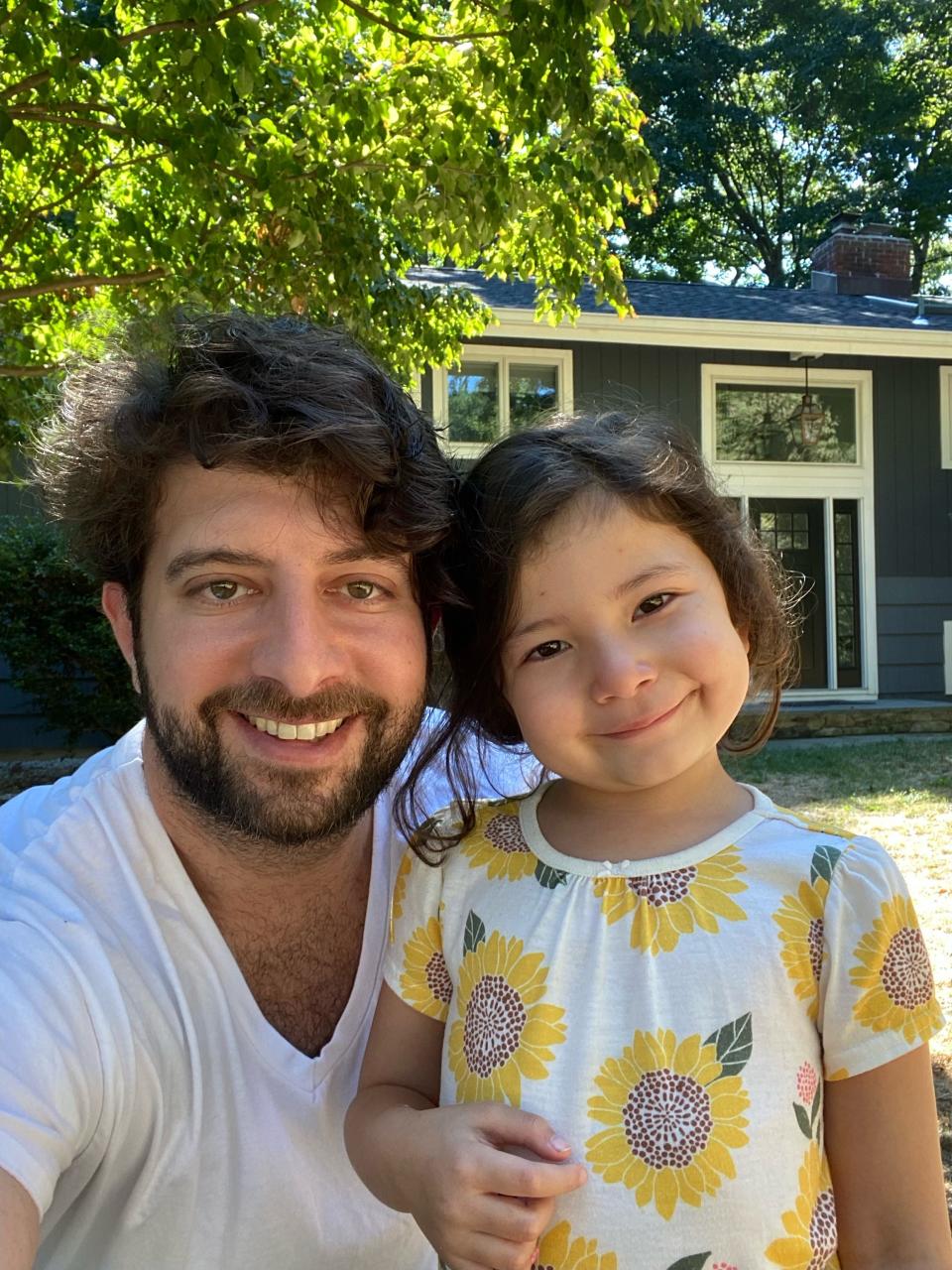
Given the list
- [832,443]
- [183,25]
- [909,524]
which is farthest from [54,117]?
[909,524]

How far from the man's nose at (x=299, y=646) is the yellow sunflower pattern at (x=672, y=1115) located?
72 cm

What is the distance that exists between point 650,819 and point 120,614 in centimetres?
113

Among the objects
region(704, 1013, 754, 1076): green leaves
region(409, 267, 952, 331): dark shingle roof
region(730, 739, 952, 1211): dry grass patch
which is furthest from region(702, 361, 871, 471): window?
region(704, 1013, 754, 1076): green leaves

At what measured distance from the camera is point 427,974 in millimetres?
1586

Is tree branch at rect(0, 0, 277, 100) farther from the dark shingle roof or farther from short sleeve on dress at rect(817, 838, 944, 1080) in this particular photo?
the dark shingle roof

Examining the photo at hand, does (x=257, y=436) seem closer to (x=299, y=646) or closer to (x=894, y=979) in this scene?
(x=299, y=646)

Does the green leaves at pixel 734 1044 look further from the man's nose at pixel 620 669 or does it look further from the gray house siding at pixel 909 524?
the gray house siding at pixel 909 524

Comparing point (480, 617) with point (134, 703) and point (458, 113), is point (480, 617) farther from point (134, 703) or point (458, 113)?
point (134, 703)

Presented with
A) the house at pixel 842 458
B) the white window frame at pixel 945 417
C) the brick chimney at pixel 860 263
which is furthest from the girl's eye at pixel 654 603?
the brick chimney at pixel 860 263

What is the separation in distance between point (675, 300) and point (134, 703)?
26.4 feet

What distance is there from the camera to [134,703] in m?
8.74

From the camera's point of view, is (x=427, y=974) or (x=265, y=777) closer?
(x=427, y=974)

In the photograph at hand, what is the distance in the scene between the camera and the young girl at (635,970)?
1.31m

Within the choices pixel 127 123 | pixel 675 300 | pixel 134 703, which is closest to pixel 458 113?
pixel 127 123
